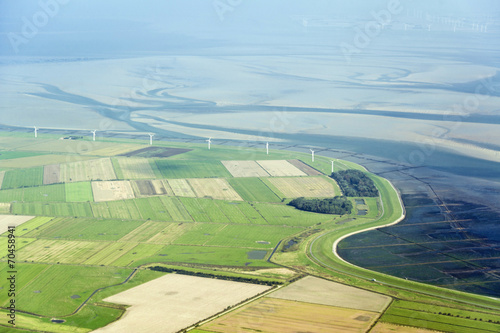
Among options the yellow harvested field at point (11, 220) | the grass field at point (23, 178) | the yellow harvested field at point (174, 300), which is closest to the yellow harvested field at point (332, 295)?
the yellow harvested field at point (174, 300)

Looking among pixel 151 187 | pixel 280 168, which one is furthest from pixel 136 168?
pixel 280 168

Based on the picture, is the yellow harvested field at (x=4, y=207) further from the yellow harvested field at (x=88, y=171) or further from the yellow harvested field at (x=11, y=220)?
the yellow harvested field at (x=88, y=171)

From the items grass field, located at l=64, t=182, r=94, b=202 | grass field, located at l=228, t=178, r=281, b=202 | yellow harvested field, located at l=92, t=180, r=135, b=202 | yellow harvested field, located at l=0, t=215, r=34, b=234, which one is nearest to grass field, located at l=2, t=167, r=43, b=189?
grass field, located at l=64, t=182, r=94, b=202

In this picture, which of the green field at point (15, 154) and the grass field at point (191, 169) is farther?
the green field at point (15, 154)

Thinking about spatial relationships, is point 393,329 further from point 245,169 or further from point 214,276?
point 245,169

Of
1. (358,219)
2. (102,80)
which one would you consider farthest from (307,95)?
(358,219)
